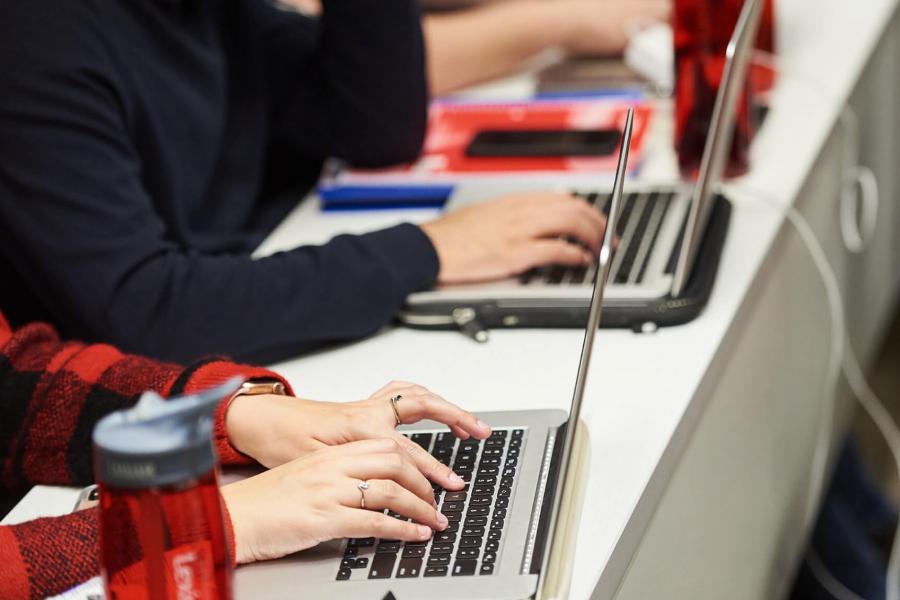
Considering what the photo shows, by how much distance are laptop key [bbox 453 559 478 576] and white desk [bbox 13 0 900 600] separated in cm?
6

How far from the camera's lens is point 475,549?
79 centimetres

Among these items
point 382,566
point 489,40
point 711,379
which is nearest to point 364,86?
point 489,40

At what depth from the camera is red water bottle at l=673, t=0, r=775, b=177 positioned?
139 centimetres

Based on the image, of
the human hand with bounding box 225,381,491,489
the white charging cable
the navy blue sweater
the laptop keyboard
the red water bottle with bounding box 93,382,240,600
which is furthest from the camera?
the white charging cable

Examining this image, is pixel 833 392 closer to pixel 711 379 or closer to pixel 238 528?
pixel 711 379

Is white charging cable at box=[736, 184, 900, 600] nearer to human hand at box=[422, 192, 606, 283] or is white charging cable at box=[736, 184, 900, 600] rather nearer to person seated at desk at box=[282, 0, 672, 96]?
human hand at box=[422, 192, 606, 283]

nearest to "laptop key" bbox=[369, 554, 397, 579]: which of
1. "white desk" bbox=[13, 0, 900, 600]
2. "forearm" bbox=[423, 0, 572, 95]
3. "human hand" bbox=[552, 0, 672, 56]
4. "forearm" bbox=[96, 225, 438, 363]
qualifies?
"white desk" bbox=[13, 0, 900, 600]

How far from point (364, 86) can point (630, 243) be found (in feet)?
1.50

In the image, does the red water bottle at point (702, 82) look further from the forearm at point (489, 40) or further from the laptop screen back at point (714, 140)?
the forearm at point (489, 40)

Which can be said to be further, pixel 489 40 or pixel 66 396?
pixel 489 40

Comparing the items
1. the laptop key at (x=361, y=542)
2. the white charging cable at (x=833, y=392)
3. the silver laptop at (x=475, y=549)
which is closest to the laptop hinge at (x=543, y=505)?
the silver laptop at (x=475, y=549)

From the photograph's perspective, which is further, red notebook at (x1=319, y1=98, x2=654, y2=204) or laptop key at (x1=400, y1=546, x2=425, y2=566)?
red notebook at (x1=319, y1=98, x2=654, y2=204)

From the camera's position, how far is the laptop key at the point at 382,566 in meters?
0.78

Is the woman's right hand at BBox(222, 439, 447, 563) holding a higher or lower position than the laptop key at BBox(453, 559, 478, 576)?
higher
